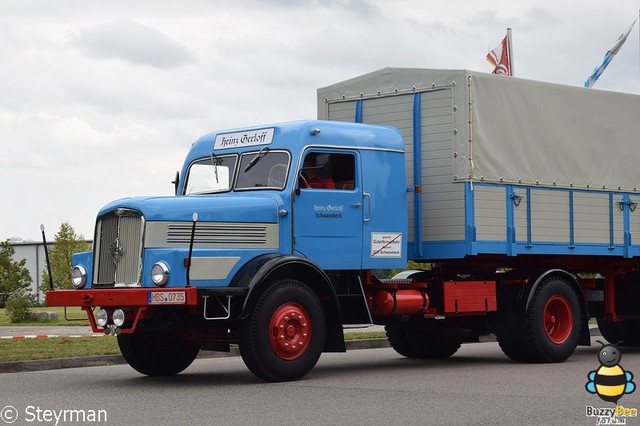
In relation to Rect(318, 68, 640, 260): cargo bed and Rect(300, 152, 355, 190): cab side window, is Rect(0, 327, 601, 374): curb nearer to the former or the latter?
Rect(300, 152, 355, 190): cab side window

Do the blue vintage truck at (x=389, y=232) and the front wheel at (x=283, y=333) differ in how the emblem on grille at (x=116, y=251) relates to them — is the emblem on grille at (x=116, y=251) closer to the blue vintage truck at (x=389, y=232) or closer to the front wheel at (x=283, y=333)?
the blue vintage truck at (x=389, y=232)

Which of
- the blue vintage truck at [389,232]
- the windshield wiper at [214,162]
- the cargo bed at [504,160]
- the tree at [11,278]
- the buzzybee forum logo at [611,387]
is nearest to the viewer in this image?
the buzzybee forum logo at [611,387]

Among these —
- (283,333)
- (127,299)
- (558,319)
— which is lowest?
(558,319)

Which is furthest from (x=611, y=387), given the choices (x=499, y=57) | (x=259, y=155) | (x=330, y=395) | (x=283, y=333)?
(x=499, y=57)

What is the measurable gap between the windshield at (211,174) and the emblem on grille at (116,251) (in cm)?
189

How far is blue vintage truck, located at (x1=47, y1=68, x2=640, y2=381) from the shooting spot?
534 inches

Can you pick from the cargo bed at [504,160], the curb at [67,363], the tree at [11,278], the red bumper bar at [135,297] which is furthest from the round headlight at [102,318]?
the tree at [11,278]

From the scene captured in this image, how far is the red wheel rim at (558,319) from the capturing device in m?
17.0

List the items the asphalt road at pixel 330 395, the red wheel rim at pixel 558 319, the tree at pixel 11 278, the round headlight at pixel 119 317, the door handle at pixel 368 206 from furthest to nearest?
the tree at pixel 11 278
the red wheel rim at pixel 558 319
the door handle at pixel 368 206
the round headlight at pixel 119 317
the asphalt road at pixel 330 395

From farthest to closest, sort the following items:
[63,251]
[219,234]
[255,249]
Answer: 1. [63,251]
2. [255,249]
3. [219,234]

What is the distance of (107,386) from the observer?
13.5 m

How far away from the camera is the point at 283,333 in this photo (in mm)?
13641

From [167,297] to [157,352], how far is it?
2182 mm

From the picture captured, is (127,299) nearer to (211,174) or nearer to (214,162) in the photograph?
(211,174)
